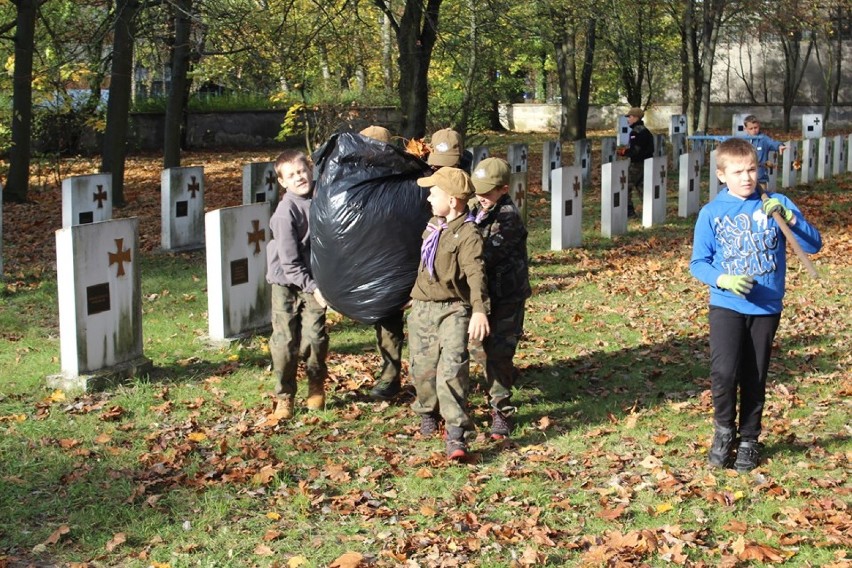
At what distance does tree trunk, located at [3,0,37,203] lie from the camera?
1897 centimetres

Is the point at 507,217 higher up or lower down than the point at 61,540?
higher up

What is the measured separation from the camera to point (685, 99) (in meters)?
37.5

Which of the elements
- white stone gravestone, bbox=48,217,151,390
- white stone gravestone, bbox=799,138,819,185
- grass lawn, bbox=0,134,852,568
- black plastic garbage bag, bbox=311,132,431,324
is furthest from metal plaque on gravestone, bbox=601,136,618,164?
black plastic garbage bag, bbox=311,132,431,324

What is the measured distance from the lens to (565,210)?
565 inches

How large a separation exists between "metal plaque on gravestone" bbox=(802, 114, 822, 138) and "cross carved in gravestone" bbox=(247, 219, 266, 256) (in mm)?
19301

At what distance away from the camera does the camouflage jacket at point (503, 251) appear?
684 cm

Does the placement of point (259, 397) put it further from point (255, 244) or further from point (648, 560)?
point (648, 560)

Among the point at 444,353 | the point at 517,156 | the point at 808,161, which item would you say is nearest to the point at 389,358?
the point at 444,353

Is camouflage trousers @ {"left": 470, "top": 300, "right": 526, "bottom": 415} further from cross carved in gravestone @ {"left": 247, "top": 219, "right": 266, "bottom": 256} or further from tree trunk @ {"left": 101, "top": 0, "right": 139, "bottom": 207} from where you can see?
tree trunk @ {"left": 101, "top": 0, "right": 139, "bottom": 207}

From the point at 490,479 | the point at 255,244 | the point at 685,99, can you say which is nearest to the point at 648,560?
the point at 490,479

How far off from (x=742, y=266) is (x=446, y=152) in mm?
2168

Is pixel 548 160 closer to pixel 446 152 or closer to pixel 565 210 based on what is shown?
pixel 565 210

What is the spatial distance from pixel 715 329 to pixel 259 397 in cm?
317

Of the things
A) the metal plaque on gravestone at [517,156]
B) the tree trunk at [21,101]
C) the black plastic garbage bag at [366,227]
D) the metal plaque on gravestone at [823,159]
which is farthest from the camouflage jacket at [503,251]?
the metal plaque on gravestone at [823,159]
